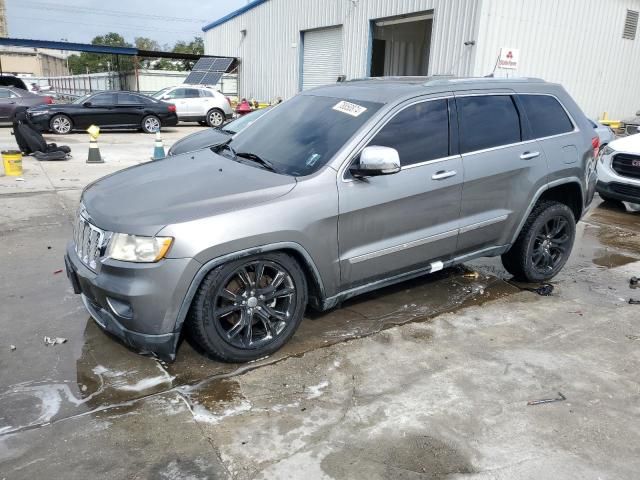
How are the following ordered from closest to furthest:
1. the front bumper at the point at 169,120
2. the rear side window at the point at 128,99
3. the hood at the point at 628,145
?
the hood at the point at 628,145 → the rear side window at the point at 128,99 → the front bumper at the point at 169,120

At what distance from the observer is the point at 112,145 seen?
48.8ft

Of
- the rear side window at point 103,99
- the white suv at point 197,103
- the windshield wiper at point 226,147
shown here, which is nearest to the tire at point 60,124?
the rear side window at point 103,99

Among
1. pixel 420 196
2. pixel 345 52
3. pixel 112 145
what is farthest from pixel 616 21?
pixel 420 196

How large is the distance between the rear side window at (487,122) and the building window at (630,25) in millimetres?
16971

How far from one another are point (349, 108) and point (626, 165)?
624cm

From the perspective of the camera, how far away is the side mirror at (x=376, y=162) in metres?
3.62

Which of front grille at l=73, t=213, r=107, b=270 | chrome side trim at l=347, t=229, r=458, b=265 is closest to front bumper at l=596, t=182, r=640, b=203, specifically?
chrome side trim at l=347, t=229, r=458, b=265

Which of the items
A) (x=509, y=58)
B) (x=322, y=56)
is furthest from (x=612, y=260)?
(x=322, y=56)

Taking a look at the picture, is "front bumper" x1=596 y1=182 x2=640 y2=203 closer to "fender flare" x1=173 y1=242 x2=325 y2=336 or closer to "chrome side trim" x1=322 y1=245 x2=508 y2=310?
"chrome side trim" x1=322 y1=245 x2=508 y2=310

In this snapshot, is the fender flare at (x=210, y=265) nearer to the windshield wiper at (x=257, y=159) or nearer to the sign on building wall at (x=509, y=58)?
the windshield wiper at (x=257, y=159)

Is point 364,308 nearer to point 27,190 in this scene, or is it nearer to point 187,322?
point 187,322

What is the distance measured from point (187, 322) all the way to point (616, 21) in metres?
19.4

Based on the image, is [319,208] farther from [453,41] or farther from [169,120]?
[169,120]

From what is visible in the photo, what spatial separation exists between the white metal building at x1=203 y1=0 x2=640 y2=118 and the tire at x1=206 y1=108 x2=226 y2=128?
427 centimetres
